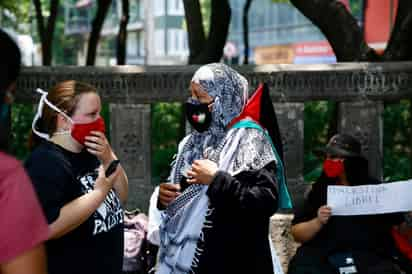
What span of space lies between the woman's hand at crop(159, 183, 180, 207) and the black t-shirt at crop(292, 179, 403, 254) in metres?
1.29

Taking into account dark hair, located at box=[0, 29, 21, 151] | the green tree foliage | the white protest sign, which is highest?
dark hair, located at box=[0, 29, 21, 151]

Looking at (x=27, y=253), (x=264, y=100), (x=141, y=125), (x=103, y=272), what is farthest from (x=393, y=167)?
(x=27, y=253)

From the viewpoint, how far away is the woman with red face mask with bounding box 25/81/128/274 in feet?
9.59

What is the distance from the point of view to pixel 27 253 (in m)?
1.90

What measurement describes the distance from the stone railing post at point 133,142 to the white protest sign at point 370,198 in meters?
1.54

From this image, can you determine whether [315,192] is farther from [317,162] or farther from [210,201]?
[317,162]

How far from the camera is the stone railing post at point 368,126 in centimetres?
539

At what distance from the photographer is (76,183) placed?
9.96ft

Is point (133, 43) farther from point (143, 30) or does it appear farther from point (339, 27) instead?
point (339, 27)

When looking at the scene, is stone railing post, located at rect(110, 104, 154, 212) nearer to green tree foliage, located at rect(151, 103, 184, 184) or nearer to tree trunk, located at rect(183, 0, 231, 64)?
tree trunk, located at rect(183, 0, 231, 64)

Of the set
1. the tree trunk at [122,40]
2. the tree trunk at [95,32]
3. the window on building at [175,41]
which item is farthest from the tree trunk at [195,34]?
the window on building at [175,41]

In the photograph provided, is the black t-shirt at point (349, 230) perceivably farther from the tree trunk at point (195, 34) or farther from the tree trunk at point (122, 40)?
the tree trunk at point (122, 40)

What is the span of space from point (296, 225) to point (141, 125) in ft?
4.62

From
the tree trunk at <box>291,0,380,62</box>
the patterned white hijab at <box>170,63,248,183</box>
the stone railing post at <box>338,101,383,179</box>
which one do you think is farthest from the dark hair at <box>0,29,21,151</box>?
the tree trunk at <box>291,0,380,62</box>
